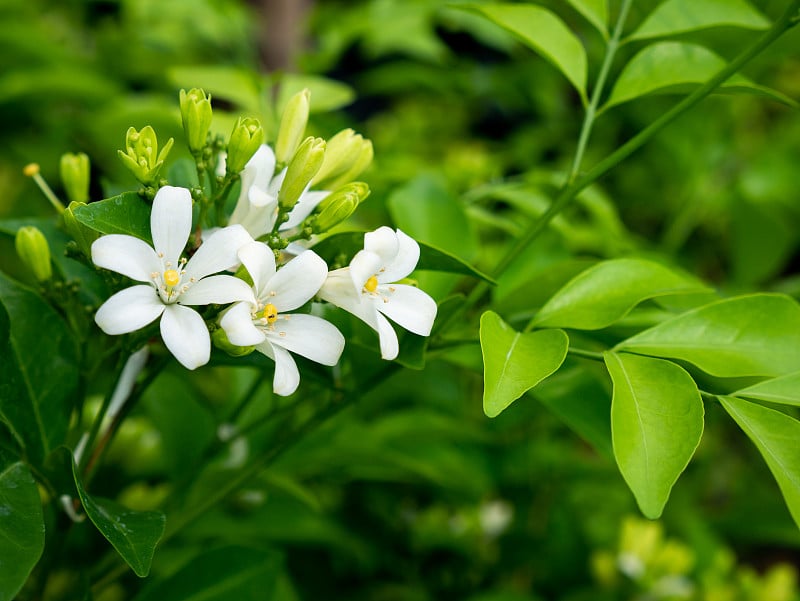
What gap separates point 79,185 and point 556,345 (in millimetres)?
426

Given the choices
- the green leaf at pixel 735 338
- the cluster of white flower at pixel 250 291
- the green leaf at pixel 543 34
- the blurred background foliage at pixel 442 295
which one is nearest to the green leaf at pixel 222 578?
the blurred background foliage at pixel 442 295

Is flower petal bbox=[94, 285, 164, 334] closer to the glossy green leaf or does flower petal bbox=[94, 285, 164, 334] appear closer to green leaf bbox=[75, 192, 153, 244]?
green leaf bbox=[75, 192, 153, 244]

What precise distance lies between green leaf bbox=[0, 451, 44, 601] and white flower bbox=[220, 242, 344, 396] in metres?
0.19

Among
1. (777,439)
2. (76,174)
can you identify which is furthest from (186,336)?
(777,439)

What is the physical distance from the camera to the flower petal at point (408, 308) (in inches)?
21.7

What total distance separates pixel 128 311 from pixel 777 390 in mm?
460

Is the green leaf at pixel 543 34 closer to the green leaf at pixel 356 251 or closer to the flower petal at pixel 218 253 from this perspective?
the green leaf at pixel 356 251

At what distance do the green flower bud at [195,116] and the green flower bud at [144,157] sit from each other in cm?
3

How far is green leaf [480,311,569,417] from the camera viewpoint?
0.51m

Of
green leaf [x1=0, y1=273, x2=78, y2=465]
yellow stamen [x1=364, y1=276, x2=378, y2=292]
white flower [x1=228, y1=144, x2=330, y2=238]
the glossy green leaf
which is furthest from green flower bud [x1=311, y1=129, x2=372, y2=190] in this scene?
the glossy green leaf

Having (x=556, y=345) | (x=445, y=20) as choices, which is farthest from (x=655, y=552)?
(x=445, y=20)

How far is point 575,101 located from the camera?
7.29 feet

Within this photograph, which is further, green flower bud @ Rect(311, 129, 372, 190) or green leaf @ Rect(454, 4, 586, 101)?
green leaf @ Rect(454, 4, 586, 101)

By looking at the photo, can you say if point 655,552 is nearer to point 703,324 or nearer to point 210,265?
point 703,324
